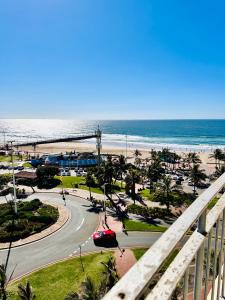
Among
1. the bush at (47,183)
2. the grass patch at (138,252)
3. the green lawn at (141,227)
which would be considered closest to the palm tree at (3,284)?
the grass patch at (138,252)

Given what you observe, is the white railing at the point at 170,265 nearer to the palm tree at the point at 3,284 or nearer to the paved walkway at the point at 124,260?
the palm tree at the point at 3,284

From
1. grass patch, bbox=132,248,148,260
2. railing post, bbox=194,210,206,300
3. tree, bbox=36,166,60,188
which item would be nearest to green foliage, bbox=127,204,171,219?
grass patch, bbox=132,248,148,260

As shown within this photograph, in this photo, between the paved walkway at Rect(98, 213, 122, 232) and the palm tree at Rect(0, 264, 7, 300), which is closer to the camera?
the palm tree at Rect(0, 264, 7, 300)

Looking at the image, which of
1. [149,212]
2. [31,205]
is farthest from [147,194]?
[31,205]

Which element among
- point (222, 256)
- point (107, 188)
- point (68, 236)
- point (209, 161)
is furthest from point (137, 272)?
point (209, 161)

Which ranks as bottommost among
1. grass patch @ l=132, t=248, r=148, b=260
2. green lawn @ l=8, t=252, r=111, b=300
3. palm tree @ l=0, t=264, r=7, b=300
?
green lawn @ l=8, t=252, r=111, b=300

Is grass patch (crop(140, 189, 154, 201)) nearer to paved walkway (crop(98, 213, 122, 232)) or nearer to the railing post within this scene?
paved walkway (crop(98, 213, 122, 232))

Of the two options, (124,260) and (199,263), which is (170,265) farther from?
(124,260)
